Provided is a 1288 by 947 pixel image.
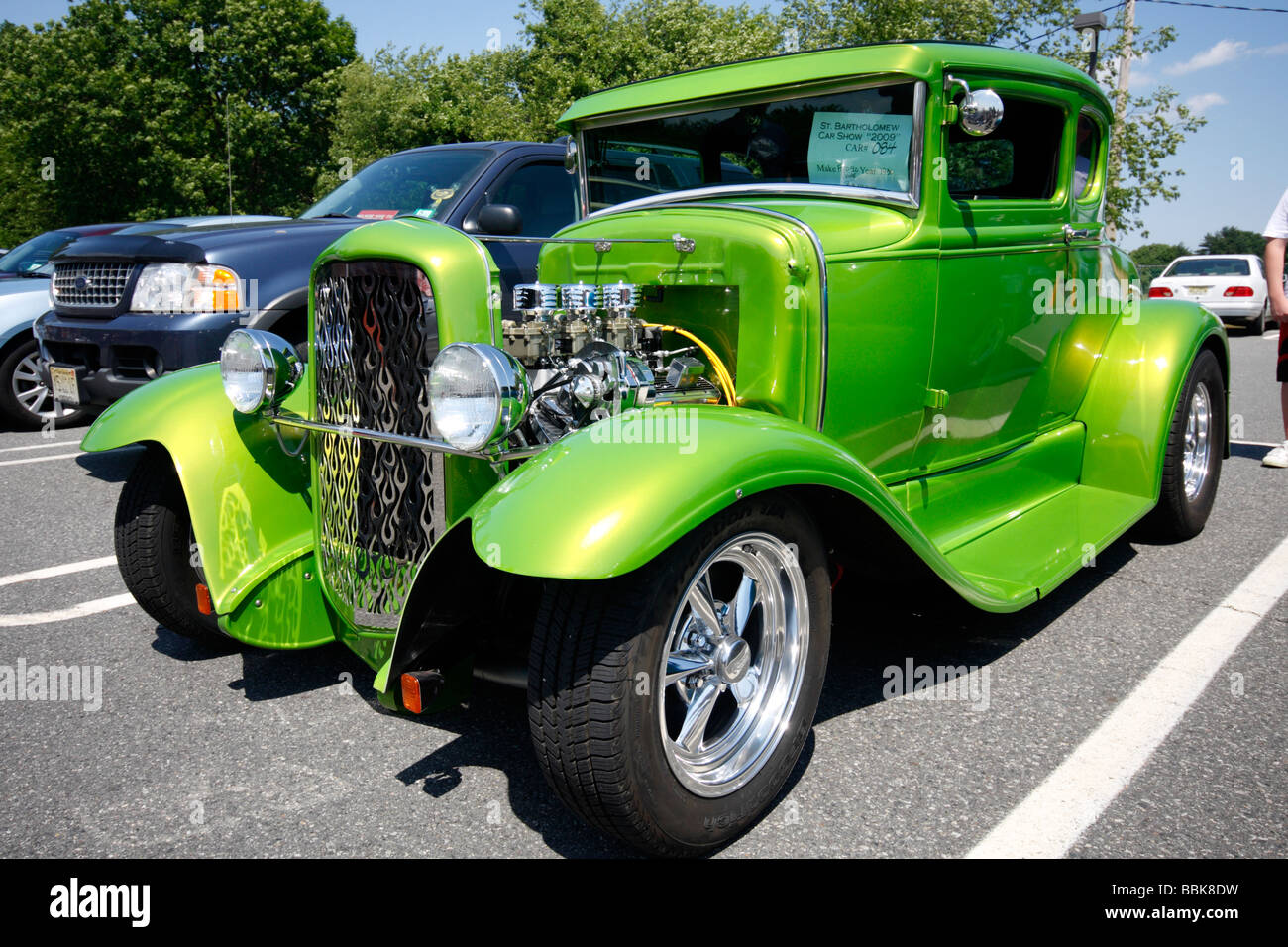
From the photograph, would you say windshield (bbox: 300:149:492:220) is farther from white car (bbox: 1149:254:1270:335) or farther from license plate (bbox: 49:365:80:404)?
white car (bbox: 1149:254:1270:335)

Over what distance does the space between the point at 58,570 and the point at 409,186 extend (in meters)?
2.84

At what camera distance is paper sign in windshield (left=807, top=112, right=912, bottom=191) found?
2963 mm

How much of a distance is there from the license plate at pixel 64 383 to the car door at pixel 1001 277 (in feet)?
15.4

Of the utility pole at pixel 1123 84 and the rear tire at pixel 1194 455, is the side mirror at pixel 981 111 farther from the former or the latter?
the utility pole at pixel 1123 84

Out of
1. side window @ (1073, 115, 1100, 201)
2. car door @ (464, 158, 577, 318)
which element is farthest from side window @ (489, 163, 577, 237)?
side window @ (1073, 115, 1100, 201)

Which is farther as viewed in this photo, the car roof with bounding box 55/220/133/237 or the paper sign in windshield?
the car roof with bounding box 55/220/133/237

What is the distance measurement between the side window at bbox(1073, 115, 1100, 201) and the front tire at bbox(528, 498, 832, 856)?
2.41 metres

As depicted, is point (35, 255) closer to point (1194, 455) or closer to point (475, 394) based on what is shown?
point (475, 394)

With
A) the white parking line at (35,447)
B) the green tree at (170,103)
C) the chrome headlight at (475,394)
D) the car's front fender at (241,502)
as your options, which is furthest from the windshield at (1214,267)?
the green tree at (170,103)

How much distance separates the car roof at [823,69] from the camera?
2916 mm

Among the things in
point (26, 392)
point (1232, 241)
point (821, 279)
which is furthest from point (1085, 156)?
point (1232, 241)

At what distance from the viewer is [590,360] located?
2439 millimetres

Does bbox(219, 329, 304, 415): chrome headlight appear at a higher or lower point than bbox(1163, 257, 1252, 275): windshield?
lower
